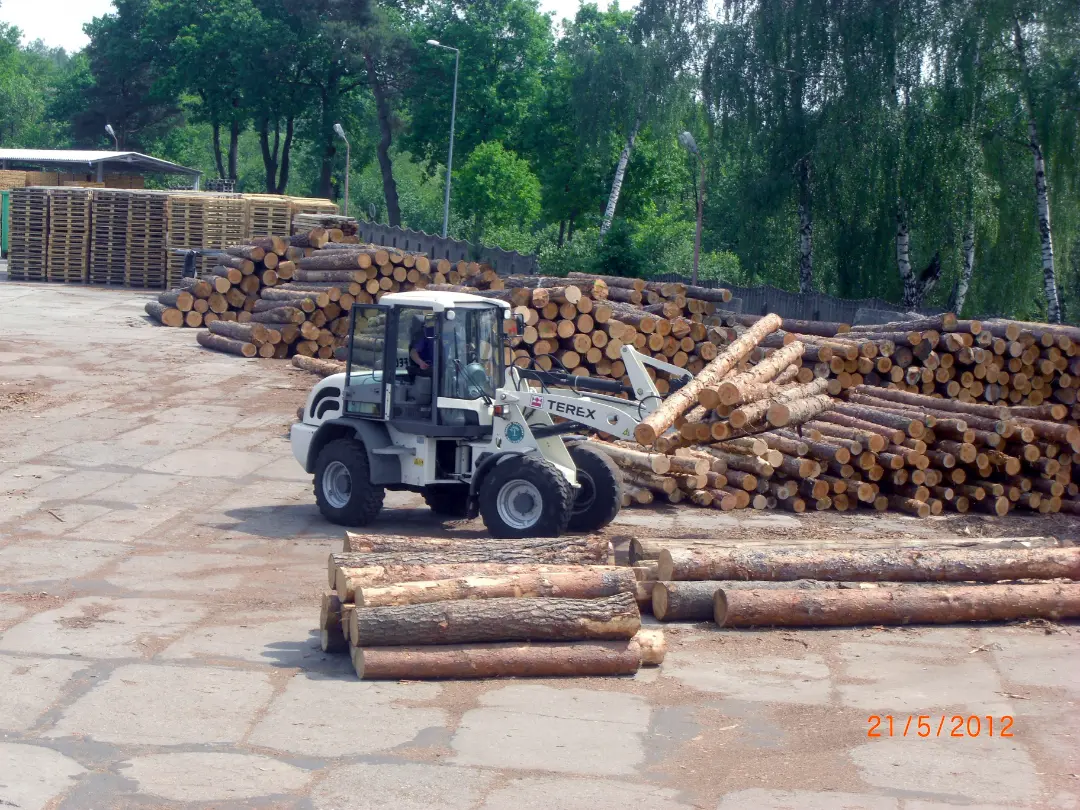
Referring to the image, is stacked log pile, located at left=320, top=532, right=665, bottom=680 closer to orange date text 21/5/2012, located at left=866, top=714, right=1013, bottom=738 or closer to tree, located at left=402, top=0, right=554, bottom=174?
orange date text 21/5/2012, located at left=866, top=714, right=1013, bottom=738

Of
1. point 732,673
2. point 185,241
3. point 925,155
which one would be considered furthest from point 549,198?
point 732,673

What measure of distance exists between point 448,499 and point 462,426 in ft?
4.31

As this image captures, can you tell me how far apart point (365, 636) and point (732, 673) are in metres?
2.56

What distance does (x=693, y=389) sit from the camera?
41.8 feet

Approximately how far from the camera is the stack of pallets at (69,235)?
1378 inches

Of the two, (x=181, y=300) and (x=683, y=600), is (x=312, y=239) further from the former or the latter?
(x=683, y=600)

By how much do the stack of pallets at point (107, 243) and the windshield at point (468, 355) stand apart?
2577 centimetres

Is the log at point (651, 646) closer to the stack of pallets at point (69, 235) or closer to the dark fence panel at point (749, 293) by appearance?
the dark fence panel at point (749, 293)

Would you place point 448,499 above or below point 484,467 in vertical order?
below

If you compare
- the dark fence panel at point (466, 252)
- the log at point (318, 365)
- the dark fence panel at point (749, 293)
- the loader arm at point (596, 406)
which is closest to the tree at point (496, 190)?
the dark fence panel at point (466, 252)

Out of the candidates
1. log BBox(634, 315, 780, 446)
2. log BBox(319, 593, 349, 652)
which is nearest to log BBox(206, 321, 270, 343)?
log BBox(634, 315, 780, 446)

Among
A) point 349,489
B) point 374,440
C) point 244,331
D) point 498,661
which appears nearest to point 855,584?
point 498,661

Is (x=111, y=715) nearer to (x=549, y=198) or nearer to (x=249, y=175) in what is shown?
(x=549, y=198)

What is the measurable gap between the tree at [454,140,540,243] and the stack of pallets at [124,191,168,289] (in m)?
13.6
